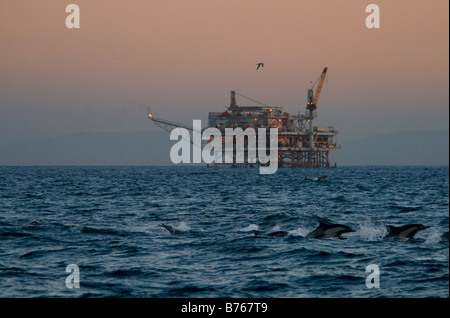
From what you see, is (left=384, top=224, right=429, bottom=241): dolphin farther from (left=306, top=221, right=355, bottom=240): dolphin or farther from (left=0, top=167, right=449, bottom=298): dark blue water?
(left=306, top=221, right=355, bottom=240): dolphin

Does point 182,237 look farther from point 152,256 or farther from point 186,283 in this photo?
point 186,283

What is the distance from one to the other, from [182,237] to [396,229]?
344 inches

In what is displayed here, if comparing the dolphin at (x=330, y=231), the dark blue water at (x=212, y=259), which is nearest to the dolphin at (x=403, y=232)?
the dark blue water at (x=212, y=259)

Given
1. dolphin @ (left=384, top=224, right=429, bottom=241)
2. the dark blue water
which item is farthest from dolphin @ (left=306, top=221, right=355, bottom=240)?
dolphin @ (left=384, top=224, right=429, bottom=241)

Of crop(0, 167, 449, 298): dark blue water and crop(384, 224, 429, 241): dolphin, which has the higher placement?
crop(384, 224, 429, 241): dolphin

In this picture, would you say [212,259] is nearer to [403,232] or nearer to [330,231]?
[330,231]

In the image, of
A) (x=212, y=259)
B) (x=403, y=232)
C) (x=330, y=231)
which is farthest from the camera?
(x=330, y=231)

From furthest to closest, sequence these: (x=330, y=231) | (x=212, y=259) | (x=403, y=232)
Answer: (x=330, y=231) → (x=403, y=232) → (x=212, y=259)

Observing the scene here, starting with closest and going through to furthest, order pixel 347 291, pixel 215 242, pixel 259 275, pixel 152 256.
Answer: pixel 347 291 < pixel 259 275 < pixel 152 256 < pixel 215 242

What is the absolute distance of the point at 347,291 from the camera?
15836 mm

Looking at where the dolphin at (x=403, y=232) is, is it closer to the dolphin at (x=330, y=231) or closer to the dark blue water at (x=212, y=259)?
the dark blue water at (x=212, y=259)

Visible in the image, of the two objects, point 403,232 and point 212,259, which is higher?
point 403,232

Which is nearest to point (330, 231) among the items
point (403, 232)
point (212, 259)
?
point (403, 232)
